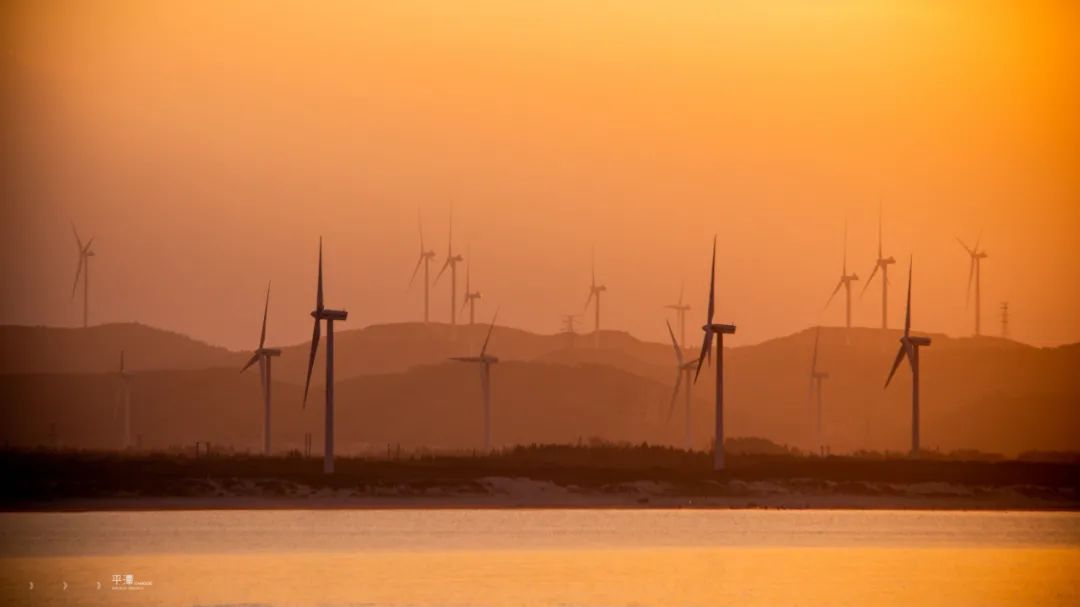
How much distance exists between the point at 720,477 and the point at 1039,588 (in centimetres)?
4528

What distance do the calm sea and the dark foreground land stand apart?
1.08m

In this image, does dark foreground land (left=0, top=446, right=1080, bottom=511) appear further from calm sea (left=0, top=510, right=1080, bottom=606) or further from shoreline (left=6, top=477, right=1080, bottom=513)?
calm sea (left=0, top=510, right=1080, bottom=606)

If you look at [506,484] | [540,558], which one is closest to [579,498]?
[506,484]

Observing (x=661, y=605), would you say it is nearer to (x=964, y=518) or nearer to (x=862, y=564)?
(x=862, y=564)

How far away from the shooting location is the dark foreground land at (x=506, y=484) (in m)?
114

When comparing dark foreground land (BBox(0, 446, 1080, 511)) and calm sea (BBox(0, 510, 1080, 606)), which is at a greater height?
dark foreground land (BBox(0, 446, 1080, 511))

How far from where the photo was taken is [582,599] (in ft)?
242

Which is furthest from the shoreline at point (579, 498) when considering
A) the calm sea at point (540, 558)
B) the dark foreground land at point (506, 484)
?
the calm sea at point (540, 558)

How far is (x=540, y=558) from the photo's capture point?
90.4 metres

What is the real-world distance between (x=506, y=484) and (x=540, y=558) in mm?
31986

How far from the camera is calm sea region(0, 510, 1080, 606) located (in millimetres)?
75750

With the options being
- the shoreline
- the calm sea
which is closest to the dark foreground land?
the shoreline

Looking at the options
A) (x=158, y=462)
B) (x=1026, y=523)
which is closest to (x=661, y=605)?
(x=1026, y=523)

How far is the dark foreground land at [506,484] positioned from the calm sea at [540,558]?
1.08 metres
